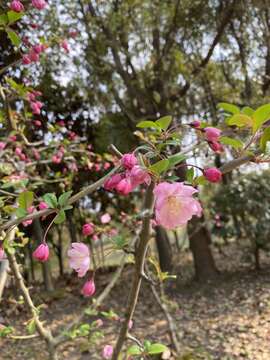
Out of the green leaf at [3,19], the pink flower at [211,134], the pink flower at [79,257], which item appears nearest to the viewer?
the pink flower at [211,134]

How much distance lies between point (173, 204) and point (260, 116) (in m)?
0.22

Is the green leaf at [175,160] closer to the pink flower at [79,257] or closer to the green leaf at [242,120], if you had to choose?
the green leaf at [242,120]

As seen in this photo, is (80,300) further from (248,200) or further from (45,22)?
(45,22)

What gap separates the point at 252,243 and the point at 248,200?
0.64 meters

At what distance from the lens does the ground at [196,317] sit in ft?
11.8

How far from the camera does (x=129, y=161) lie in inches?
26.9

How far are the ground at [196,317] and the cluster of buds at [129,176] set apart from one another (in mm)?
2030

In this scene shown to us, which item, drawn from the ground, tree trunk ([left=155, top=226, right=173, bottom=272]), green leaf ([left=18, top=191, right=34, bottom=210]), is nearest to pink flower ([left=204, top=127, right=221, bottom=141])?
green leaf ([left=18, top=191, right=34, bottom=210])

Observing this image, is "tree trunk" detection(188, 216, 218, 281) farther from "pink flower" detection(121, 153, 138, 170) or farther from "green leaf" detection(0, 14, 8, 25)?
"pink flower" detection(121, 153, 138, 170)

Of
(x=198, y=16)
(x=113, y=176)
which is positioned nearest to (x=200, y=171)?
(x=113, y=176)

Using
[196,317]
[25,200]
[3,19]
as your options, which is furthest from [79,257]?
[196,317]

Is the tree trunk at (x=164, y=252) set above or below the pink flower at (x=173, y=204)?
below

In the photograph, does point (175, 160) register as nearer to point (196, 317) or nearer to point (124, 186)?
point (124, 186)

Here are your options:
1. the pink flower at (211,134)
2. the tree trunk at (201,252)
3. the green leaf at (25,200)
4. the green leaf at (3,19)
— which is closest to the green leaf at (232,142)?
the pink flower at (211,134)
